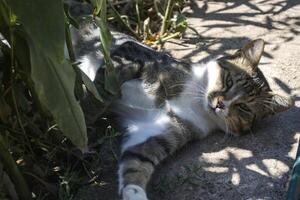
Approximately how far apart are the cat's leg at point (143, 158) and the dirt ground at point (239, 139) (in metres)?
0.04

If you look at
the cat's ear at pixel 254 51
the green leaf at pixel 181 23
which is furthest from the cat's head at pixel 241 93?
the green leaf at pixel 181 23

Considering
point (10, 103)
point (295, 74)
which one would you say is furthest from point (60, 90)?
point (295, 74)

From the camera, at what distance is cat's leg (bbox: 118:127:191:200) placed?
2.17 m

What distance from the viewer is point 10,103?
1.83 metres

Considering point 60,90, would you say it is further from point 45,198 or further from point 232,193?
point 232,193

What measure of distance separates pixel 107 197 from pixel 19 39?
2.77 ft

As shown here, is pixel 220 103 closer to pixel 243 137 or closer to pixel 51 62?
pixel 243 137

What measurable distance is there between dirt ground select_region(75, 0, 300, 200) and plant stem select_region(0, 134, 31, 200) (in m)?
0.25

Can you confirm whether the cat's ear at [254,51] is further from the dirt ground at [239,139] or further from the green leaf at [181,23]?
the green leaf at [181,23]

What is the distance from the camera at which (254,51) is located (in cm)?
280

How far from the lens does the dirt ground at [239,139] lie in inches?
85.9

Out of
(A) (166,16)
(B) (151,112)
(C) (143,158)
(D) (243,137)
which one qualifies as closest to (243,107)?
(D) (243,137)

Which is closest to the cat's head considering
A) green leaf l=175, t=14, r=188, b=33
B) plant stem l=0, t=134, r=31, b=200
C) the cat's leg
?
the cat's leg

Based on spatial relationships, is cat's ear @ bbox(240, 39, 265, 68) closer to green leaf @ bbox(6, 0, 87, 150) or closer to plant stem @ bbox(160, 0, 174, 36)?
plant stem @ bbox(160, 0, 174, 36)
